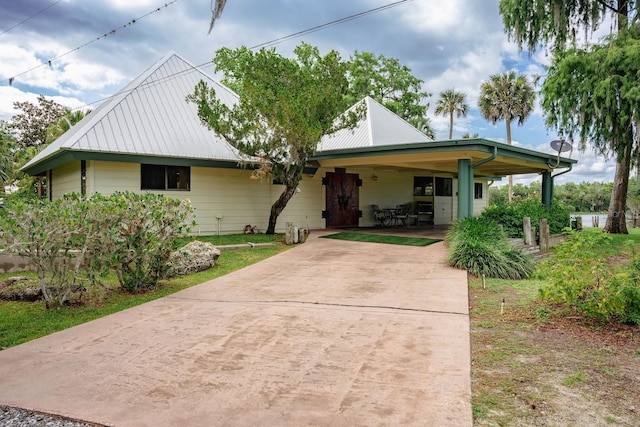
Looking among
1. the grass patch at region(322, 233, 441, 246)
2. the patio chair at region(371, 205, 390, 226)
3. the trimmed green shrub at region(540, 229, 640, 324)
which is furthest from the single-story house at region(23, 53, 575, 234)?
the trimmed green shrub at region(540, 229, 640, 324)

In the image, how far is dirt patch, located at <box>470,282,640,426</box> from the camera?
2.53m

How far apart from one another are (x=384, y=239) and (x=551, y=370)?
802cm

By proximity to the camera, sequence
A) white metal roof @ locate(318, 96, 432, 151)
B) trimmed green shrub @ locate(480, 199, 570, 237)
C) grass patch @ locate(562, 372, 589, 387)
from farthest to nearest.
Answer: white metal roof @ locate(318, 96, 432, 151) < trimmed green shrub @ locate(480, 199, 570, 237) < grass patch @ locate(562, 372, 589, 387)

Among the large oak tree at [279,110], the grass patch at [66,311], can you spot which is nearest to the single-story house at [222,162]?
the large oak tree at [279,110]

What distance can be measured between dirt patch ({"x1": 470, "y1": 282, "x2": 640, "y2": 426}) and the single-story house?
18.9 ft

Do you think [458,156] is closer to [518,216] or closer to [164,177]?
[518,216]

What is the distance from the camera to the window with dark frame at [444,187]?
17.7 meters

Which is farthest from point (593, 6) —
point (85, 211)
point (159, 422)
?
point (159, 422)

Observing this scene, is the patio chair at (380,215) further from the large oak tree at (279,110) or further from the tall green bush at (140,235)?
the tall green bush at (140,235)

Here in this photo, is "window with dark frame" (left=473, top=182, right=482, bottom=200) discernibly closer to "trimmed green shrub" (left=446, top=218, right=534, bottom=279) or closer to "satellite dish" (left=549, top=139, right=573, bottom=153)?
"satellite dish" (left=549, top=139, right=573, bottom=153)

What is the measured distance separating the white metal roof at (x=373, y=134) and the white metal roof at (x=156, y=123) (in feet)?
12.6

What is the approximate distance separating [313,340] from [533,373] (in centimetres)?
188

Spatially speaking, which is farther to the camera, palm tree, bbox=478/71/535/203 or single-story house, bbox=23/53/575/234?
palm tree, bbox=478/71/535/203

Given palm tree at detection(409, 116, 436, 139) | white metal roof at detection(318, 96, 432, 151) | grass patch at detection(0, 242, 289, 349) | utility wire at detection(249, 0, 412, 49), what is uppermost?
palm tree at detection(409, 116, 436, 139)
